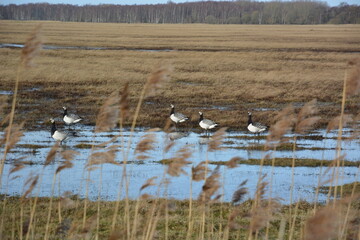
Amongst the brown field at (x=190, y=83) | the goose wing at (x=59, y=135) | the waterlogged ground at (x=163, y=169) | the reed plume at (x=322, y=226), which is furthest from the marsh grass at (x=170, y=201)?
the brown field at (x=190, y=83)

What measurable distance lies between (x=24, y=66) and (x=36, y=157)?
1213 centimetres

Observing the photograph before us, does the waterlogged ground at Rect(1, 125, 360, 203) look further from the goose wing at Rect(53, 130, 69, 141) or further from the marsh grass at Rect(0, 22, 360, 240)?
the marsh grass at Rect(0, 22, 360, 240)

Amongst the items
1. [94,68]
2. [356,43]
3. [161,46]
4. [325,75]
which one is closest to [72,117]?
[94,68]

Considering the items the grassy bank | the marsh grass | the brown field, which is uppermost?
the marsh grass

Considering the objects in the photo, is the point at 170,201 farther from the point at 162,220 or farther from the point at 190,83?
the point at 190,83

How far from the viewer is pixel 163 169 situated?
1697cm

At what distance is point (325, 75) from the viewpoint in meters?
43.2

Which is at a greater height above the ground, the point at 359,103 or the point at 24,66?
the point at 24,66

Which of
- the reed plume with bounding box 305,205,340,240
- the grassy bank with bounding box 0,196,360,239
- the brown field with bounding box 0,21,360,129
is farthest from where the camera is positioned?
the brown field with bounding box 0,21,360,129

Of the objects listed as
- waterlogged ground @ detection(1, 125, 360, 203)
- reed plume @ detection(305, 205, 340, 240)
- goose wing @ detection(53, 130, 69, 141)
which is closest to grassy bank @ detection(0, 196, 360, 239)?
waterlogged ground @ detection(1, 125, 360, 203)

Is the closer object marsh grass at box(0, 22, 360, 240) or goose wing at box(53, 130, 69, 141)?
marsh grass at box(0, 22, 360, 240)

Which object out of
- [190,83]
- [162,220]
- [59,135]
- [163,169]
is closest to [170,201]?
[162,220]

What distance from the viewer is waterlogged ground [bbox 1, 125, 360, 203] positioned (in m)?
13.6

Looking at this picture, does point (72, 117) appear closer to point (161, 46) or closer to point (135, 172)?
point (135, 172)
